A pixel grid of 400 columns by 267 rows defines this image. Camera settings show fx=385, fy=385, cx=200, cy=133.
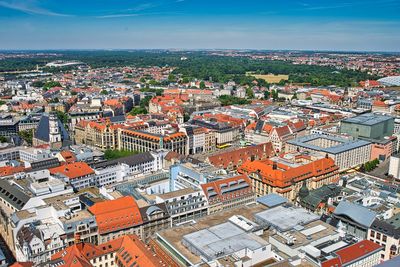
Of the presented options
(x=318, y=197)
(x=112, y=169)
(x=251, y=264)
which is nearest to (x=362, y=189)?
(x=318, y=197)

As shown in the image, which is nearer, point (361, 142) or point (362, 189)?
point (362, 189)

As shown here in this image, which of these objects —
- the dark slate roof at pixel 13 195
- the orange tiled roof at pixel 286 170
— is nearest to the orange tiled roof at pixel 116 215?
the dark slate roof at pixel 13 195

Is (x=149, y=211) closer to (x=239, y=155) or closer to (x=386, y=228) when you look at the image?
(x=386, y=228)

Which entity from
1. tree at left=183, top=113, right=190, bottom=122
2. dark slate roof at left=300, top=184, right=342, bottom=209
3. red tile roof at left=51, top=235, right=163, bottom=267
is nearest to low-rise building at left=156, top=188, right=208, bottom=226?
red tile roof at left=51, top=235, right=163, bottom=267

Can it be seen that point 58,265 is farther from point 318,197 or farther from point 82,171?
point 318,197

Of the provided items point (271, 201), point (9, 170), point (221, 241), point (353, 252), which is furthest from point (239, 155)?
point (9, 170)
